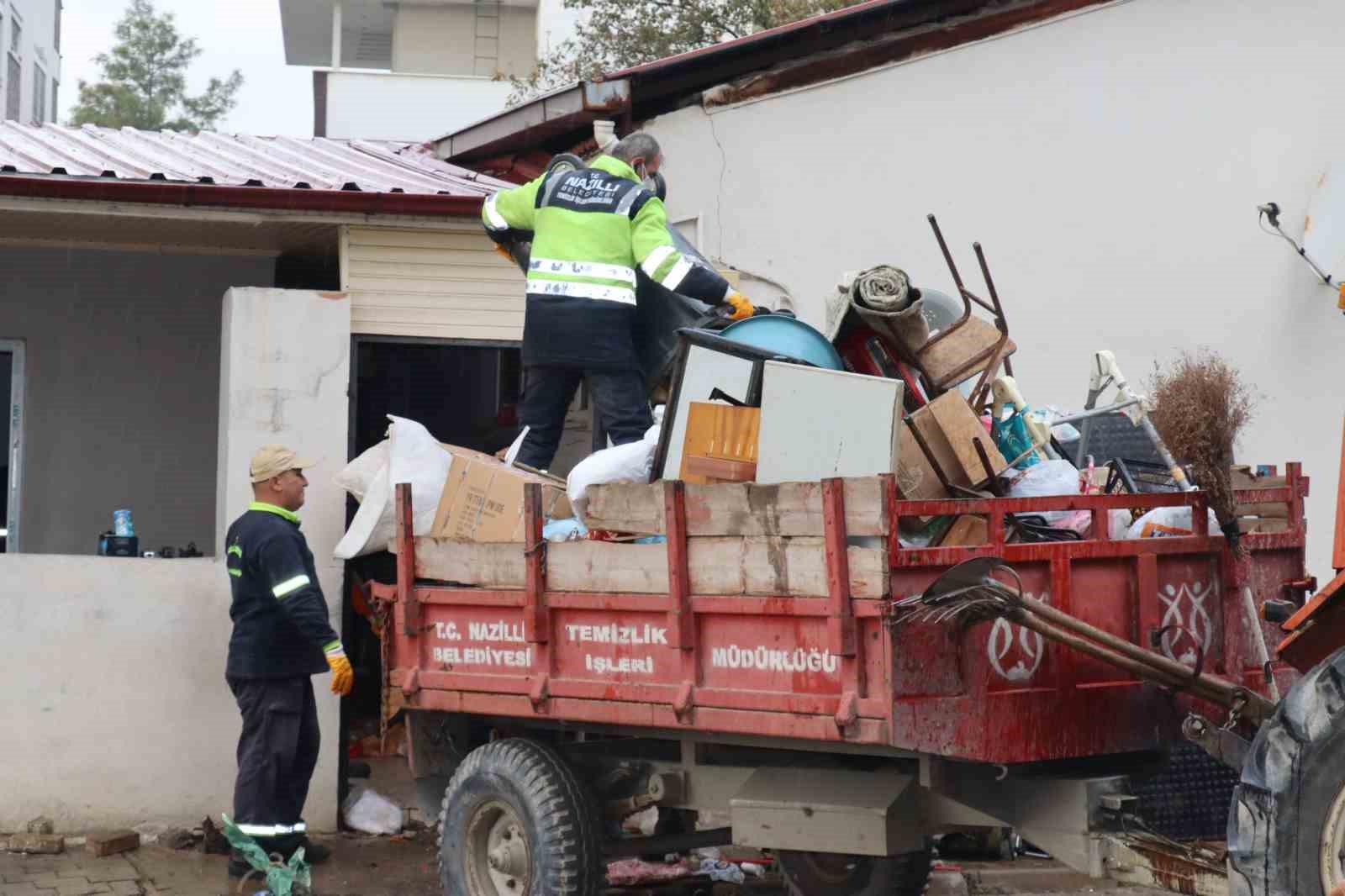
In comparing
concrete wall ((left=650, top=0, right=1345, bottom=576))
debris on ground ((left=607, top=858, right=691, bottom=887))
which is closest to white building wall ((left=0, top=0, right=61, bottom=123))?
concrete wall ((left=650, top=0, right=1345, bottom=576))

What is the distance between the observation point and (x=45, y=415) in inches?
411

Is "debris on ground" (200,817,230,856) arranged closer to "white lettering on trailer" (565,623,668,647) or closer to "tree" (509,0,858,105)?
"white lettering on trailer" (565,623,668,647)

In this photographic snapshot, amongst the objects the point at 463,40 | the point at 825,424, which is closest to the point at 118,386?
the point at 825,424

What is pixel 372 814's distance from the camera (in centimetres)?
806

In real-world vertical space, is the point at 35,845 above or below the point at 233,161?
below

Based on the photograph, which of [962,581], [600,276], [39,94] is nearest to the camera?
[962,581]

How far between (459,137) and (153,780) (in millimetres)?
4731

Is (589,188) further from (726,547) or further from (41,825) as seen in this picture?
(41,825)

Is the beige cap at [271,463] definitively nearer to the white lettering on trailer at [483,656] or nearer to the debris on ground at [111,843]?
the white lettering on trailer at [483,656]

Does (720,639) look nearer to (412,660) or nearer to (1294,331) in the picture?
(412,660)

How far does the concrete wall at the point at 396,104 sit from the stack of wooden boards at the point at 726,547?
16087 millimetres

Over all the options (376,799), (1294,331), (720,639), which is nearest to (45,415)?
(376,799)

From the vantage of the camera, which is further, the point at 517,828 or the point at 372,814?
the point at 372,814

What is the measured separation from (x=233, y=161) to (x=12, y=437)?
2508mm
